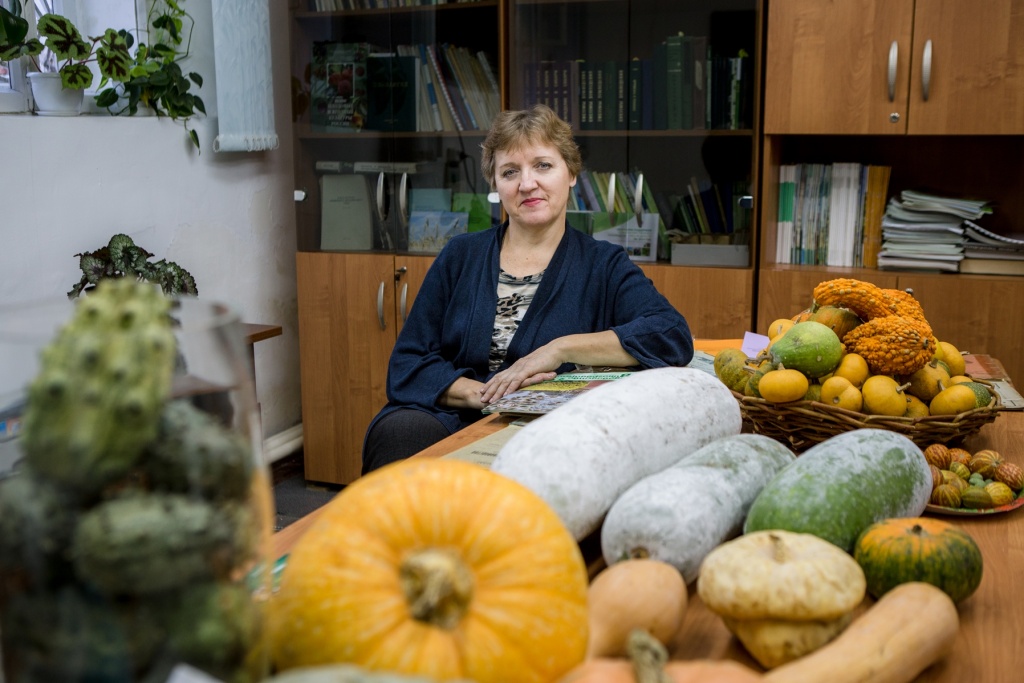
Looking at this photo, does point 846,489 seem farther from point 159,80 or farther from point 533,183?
point 159,80

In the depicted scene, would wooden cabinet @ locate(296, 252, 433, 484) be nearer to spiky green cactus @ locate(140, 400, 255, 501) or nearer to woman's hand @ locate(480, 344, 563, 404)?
woman's hand @ locate(480, 344, 563, 404)

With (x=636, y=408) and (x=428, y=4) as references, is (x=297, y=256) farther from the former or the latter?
(x=636, y=408)

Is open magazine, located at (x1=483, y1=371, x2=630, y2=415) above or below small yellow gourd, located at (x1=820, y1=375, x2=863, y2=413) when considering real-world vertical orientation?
below

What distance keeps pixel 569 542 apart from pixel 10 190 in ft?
8.28

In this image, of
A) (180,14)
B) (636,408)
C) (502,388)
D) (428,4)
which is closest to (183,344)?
(636,408)

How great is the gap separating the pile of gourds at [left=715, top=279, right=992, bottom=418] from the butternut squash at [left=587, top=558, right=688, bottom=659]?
1.93 ft

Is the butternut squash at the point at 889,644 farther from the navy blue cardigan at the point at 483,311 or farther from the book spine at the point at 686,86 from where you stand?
the book spine at the point at 686,86

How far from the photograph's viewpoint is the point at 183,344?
21.6 inches

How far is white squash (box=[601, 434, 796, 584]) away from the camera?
93 cm

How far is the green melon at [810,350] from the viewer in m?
1.36

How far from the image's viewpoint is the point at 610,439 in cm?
105

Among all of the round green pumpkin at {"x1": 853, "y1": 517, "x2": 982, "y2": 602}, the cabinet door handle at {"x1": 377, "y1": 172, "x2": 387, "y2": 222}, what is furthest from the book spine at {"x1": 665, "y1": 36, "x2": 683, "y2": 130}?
the round green pumpkin at {"x1": 853, "y1": 517, "x2": 982, "y2": 602}

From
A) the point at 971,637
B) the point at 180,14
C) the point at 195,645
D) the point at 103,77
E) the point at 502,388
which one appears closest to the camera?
the point at 195,645

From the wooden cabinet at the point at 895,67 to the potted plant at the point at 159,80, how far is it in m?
1.91
